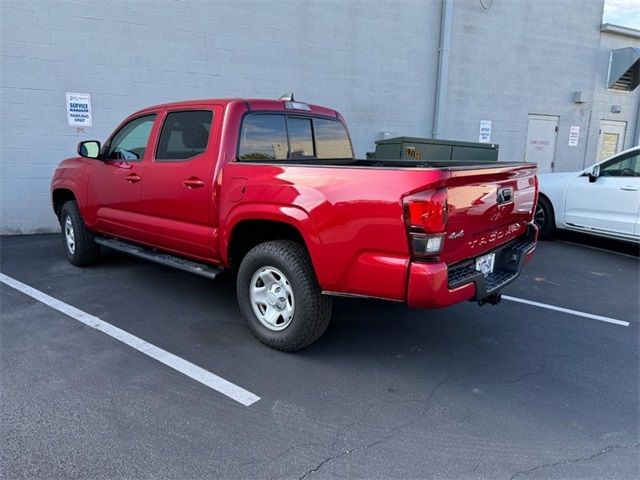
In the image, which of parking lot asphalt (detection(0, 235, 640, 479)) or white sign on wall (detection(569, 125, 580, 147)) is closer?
parking lot asphalt (detection(0, 235, 640, 479))

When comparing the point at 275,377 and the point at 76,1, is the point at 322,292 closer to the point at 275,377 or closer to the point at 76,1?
the point at 275,377

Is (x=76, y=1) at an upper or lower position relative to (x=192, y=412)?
upper

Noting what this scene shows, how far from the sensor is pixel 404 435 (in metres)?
2.81

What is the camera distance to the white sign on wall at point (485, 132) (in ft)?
40.4

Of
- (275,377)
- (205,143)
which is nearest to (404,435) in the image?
(275,377)

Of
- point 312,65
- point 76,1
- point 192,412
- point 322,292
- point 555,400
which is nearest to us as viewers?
point 192,412

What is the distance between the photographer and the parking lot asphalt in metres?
2.57

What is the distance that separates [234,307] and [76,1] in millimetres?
6100

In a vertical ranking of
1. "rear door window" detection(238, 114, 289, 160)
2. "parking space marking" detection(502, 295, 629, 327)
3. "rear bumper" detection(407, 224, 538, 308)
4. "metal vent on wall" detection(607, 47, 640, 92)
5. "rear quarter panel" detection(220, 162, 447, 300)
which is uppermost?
"metal vent on wall" detection(607, 47, 640, 92)

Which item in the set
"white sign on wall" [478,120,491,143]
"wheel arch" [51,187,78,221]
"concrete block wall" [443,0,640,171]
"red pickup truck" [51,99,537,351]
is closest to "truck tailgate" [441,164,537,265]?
"red pickup truck" [51,99,537,351]

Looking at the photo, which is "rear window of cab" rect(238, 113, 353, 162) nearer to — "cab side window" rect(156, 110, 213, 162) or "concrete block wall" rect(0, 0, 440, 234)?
"cab side window" rect(156, 110, 213, 162)

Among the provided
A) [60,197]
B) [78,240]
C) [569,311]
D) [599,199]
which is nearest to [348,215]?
[569,311]

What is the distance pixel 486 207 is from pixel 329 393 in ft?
5.55

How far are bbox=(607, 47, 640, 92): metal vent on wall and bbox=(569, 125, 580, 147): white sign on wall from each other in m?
1.84
